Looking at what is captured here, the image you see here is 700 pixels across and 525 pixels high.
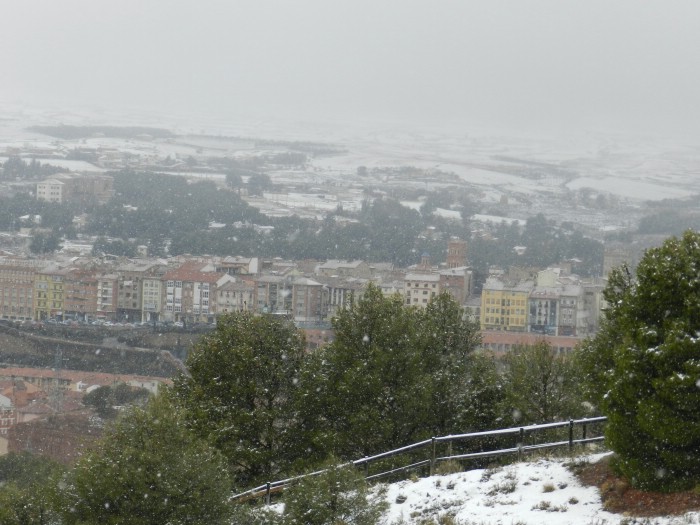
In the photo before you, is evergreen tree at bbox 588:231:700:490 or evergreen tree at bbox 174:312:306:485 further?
evergreen tree at bbox 174:312:306:485

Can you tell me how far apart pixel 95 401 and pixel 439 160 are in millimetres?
64345

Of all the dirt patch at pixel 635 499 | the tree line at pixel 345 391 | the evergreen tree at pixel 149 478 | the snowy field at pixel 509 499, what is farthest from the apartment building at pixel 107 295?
the dirt patch at pixel 635 499

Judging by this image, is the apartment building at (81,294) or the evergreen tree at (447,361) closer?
the evergreen tree at (447,361)

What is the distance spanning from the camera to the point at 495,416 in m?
8.60

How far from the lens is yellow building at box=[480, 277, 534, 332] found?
36.1 metres

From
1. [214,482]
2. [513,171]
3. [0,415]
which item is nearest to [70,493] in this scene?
[214,482]

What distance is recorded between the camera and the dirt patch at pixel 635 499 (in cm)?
399

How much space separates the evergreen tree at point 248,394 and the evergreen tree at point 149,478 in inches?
75.2

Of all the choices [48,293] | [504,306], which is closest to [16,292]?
[48,293]

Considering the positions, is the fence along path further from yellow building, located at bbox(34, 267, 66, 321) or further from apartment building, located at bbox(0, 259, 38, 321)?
apartment building, located at bbox(0, 259, 38, 321)

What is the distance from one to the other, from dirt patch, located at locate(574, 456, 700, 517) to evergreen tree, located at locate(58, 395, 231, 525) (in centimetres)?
165

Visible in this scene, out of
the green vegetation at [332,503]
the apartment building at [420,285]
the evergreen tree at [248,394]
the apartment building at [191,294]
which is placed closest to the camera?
the green vegetation at [332,503]

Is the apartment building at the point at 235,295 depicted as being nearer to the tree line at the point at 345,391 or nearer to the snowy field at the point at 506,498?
the tree line at the point at 345,391

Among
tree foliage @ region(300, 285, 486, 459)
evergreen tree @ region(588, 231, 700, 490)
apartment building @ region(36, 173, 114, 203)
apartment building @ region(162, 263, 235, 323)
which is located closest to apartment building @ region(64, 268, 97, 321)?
apartment building @ region(162, 263, 235, 323)
